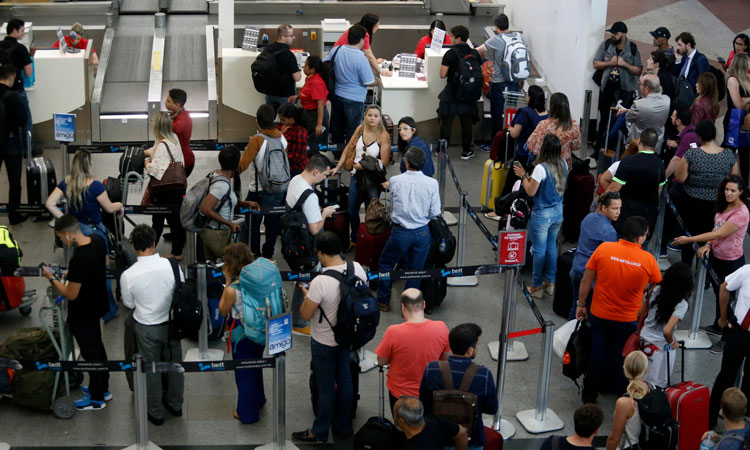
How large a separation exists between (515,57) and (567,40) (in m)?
1.46

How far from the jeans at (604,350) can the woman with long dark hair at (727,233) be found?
113 cm

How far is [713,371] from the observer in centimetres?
813

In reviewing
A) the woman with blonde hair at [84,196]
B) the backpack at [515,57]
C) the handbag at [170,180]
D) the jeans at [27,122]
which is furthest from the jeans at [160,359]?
the backpack at [515,57]

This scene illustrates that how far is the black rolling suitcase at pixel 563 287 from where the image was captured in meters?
8.62

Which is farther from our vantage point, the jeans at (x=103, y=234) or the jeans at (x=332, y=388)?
the jeans at (x=103, y=234)

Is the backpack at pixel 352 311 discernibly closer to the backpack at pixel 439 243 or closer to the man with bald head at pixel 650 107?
the backpack at pixel 439 243

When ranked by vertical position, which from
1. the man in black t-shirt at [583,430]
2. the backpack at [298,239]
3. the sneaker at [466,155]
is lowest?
the man in black t-shirt at [583,430]

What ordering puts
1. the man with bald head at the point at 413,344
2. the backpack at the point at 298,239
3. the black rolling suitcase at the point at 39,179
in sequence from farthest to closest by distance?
the black rolling suitcase at the point at 39,179, the backpack at the point at 298,239, the man with bald head at the point at 413,344

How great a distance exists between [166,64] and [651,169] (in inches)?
310

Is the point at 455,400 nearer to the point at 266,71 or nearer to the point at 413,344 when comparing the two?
the point at 413,344

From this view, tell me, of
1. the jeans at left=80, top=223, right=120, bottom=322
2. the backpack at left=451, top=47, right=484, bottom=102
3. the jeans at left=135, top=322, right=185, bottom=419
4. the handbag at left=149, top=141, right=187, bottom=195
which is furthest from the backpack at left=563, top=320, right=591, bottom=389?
the backpack at left=451, top=47, right=484, bottom=102

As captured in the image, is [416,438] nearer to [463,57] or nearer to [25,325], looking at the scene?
[25,325]

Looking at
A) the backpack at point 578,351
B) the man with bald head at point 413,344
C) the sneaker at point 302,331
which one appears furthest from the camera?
the sneaker at point 302,331

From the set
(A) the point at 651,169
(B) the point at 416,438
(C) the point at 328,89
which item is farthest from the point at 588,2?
(B) the point at 416,438
